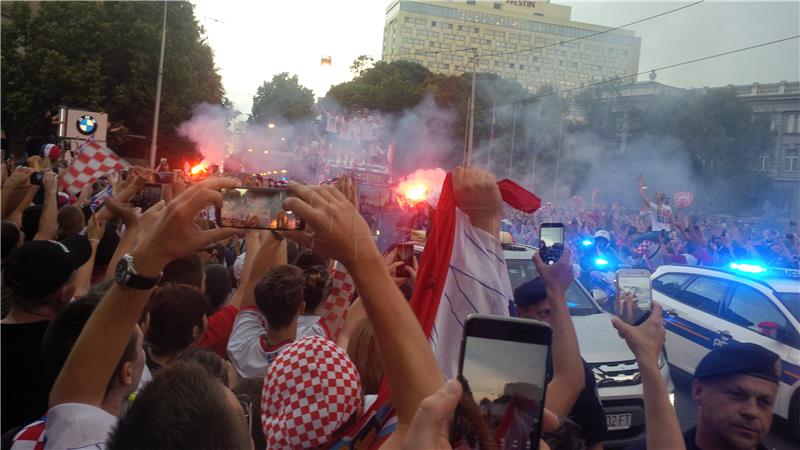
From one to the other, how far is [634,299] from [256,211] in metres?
1.35

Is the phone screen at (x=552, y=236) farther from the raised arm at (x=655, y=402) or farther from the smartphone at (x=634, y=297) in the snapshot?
the raised arm at (x=655, y=402)

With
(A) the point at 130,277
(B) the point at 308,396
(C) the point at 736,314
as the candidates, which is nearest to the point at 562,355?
(B) the point at 308,396

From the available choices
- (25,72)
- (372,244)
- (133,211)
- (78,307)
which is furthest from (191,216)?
(25,72)

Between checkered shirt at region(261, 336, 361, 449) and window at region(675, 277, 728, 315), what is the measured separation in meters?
7.01

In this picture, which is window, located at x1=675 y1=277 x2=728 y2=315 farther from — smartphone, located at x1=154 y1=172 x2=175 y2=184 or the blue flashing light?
smartphone, located at x1=154 y1=172 x2=175 y2=184

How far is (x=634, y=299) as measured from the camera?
2.05m

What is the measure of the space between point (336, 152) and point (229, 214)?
324 cm

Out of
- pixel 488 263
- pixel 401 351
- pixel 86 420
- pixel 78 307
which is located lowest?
pixel 86 420

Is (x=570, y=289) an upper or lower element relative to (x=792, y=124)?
lower

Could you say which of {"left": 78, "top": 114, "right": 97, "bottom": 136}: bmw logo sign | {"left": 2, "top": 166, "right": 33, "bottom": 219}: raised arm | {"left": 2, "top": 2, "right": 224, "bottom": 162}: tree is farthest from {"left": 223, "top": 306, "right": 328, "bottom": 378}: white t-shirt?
{"left": 2, "top": 2, "right": 224, "bottom": 162}: tree

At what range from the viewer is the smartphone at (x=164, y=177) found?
3797mm

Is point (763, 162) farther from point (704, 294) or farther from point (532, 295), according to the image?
point (532, 295)

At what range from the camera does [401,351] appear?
4.27ft

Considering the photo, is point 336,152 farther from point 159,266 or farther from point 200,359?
point 159,266
